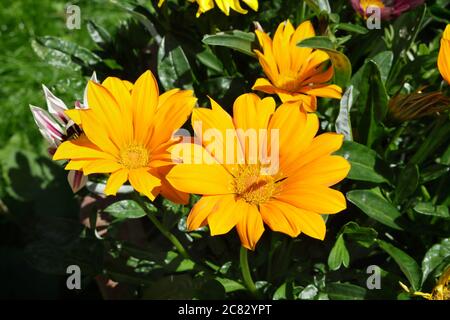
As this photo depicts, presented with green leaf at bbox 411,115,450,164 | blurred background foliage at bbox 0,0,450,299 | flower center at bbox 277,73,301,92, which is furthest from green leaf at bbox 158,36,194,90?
green leaf at bbox 411,115,450,164

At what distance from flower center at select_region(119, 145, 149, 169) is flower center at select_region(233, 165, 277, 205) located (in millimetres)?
137

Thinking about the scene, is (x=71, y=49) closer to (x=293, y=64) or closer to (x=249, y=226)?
(x=293, y=64)

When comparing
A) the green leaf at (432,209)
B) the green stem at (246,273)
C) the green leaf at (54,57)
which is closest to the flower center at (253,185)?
the green stem at (246,273)

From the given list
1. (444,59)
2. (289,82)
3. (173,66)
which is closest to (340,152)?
(289,82)

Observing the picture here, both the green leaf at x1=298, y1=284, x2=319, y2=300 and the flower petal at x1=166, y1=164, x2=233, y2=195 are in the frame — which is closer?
the flower petal at x1=166, y1=164, x2=233, y2=195

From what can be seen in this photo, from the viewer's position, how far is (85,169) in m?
0.88

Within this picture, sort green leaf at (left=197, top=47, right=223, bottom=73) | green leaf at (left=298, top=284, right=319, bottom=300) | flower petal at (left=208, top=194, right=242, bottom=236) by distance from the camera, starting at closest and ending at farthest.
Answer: flower petal at (left=208, top=194, right=242, bottom=236), green leaf at (left=298, top=284, right=319, bottom=300), green leaf at (left=197, top=47, right=223, bottom=73)

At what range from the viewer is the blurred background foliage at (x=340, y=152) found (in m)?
1.15

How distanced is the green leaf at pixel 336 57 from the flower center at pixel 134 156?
0.30 metres

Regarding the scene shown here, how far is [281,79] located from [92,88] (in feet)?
1.08

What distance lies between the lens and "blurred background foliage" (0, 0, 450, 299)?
115 centimetres

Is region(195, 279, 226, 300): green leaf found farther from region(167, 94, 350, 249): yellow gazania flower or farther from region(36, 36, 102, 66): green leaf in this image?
region(36, 36, 102, 66): green leaf

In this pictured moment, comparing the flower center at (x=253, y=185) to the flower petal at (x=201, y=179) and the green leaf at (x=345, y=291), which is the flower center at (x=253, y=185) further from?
the green leaf at (x=345, y=291)
